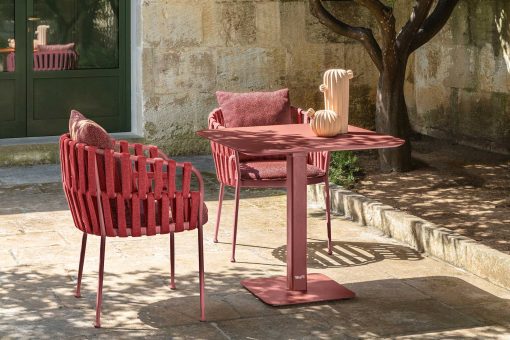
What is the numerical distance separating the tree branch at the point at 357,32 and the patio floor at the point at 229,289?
7.03ft

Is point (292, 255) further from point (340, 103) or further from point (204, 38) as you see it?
point (204, 38)

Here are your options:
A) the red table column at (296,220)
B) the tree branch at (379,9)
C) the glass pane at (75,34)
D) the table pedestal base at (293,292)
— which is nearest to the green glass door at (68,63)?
the glass pane at (75,34)

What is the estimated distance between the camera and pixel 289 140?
22.7 feet

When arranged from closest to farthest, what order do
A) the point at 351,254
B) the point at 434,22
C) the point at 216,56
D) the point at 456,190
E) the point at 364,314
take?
the point at 364,314
the point at 351,254
the point at 456,190
the point at 434,22
the point at 216,56

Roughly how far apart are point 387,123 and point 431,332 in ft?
14.9

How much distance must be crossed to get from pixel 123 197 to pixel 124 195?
12 mm

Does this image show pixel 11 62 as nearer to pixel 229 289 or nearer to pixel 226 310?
pixel 229 289

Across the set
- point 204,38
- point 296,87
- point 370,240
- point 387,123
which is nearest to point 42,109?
point 204,38

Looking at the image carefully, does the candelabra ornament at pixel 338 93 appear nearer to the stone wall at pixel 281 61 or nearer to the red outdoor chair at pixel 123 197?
the red outdoor chair at pixel 123 197

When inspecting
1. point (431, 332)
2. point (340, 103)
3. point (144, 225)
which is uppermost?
point (340, 103)

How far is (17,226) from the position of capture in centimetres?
888

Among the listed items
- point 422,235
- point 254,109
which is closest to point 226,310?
point 422,235

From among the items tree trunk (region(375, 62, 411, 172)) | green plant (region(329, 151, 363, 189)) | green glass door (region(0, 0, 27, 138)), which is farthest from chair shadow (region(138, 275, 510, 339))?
green glass door (region(0, 0, 27, 138))

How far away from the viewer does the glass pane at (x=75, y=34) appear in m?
11.9
